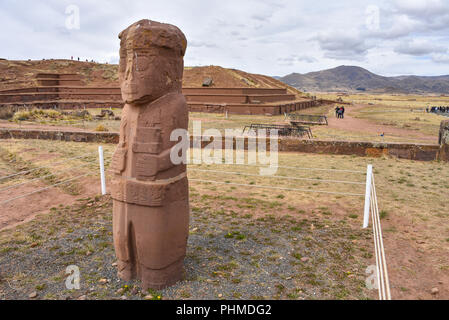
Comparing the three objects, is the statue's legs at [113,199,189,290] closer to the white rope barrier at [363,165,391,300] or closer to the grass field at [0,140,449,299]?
the grass field at [0,140,449,299]

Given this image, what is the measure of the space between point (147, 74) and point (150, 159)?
3.07 ft

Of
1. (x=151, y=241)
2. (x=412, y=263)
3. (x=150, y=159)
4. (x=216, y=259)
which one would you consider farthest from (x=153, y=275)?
(x=412, y=263)

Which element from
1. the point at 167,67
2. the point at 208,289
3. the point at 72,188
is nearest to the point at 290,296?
the point at 208,289

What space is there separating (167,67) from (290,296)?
9.72 ft

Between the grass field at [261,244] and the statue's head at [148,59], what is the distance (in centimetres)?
232

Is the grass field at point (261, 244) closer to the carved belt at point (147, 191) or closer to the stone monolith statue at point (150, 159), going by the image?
the stone monolith statue at point (150, 159)

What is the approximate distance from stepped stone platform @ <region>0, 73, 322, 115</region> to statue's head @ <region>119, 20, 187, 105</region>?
2313cm

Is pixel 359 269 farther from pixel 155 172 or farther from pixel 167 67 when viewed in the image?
pixel 167 67

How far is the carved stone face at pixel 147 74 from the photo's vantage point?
3.52m

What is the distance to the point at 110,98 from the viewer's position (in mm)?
31844

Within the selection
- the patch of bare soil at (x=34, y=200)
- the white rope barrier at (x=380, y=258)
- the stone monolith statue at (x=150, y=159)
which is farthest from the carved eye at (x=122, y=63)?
the patch of bare soil at (x=34, y=200)

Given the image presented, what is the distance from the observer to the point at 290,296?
3.66 metres

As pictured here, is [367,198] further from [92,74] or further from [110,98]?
[92,74]

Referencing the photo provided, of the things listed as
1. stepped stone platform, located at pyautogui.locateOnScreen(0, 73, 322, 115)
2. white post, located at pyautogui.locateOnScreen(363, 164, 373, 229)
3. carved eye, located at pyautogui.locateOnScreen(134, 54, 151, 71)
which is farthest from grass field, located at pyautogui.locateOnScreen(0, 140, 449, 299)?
stepped stone platform, located at pyautogui.locateOnScreen(0, 73, 322, 115)
